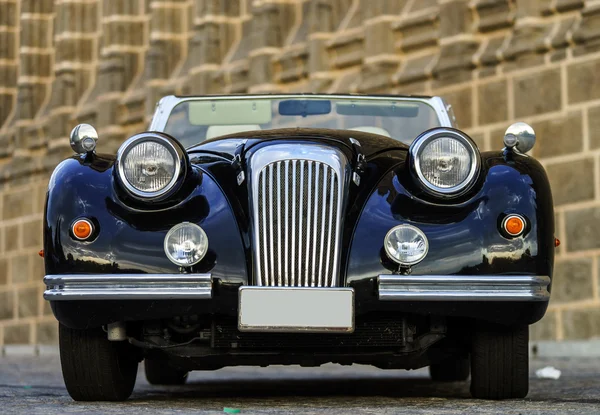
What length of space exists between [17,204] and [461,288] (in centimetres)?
2155

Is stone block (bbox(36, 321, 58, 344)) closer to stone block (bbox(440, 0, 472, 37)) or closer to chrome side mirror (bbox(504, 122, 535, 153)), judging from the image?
stone block (bbox(440, 0, 472, 37))

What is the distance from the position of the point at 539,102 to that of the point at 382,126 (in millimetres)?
6548

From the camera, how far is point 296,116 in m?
8.46

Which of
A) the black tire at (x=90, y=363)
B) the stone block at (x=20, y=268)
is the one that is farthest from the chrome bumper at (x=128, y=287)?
the stone block at (x=20, y=268)

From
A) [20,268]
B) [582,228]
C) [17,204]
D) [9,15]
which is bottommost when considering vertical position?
[20,268]

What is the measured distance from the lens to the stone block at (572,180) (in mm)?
13914

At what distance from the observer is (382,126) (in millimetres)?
8367

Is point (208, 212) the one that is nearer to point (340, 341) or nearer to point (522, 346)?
point (340, 341)

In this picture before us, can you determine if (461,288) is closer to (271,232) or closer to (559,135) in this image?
(271,232)

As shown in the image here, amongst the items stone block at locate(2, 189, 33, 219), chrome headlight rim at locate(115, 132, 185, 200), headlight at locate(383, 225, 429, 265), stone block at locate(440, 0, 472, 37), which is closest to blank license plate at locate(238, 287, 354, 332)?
headlight at locate(383, 225, 429, 265)

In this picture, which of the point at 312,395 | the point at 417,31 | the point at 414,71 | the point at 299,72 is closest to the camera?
the point at 312,395

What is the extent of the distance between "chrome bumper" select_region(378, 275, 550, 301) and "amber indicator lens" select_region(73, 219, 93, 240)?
1.27m

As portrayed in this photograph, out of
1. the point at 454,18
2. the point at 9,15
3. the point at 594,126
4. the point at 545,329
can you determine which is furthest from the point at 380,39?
the point at 9,15

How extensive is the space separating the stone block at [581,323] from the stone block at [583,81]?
1.89 metres
